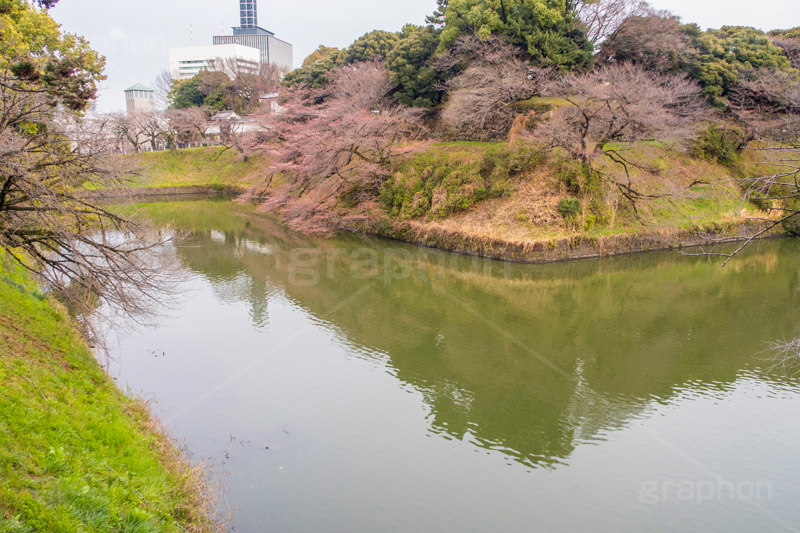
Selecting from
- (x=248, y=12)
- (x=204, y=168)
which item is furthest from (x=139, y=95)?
(x=248, y=12)

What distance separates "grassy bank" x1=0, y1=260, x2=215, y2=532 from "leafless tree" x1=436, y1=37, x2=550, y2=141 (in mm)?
16997

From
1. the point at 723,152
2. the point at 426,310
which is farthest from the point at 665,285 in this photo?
the point at 723,152

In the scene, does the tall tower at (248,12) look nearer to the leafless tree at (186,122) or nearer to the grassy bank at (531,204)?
the leafless tree at (186,122)

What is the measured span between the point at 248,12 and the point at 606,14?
109 m

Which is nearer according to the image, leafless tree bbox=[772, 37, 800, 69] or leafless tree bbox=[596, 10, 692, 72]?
leafless tree bbox=[596, 10, 692, 72]

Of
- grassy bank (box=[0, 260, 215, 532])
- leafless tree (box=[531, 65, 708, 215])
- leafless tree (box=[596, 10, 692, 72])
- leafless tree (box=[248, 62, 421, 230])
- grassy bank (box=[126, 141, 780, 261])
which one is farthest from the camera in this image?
leafless tree (box=[596, 10, 692, 72])

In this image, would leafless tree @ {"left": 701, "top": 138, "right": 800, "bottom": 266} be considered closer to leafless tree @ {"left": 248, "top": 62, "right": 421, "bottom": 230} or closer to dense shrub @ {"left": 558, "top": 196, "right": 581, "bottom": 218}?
dense shrub @ {"left": 558, "top": 196, "right": 581, "bottom": 218}

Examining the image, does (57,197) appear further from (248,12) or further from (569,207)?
(248,12)

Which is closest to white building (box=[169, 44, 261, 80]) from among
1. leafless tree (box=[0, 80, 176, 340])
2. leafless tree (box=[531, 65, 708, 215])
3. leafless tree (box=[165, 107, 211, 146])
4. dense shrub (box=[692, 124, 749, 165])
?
leafless tree (box=[165, 107, 211, 146])

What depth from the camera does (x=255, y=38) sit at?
105375 millimetres

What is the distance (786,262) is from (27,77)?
20.9 m

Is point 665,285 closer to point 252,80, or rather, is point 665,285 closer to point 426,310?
point 426,310

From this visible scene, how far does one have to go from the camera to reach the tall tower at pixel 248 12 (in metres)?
112

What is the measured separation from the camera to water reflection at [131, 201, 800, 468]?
26.6 ft
